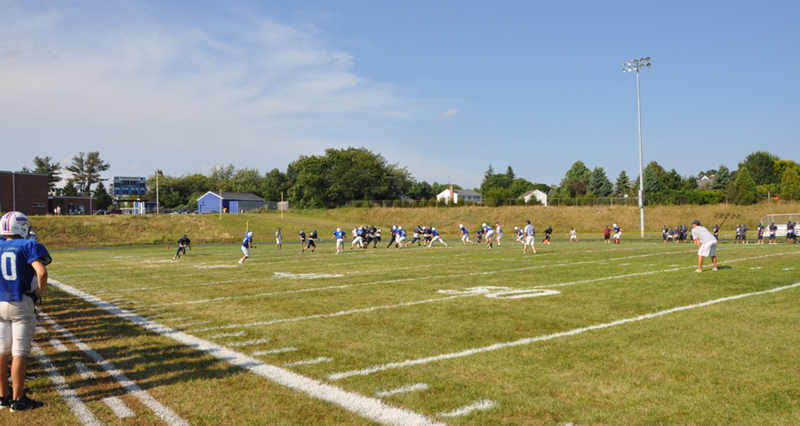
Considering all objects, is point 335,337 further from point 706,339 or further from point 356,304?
point 706,339

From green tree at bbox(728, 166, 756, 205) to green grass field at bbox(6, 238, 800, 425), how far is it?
53.6 m

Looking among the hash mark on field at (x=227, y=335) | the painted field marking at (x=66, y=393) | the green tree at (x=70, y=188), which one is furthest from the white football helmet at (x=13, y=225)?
the green tree at (x=70, y=188)

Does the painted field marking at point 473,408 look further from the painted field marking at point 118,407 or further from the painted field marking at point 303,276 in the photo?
the painted field marking at point 303,276

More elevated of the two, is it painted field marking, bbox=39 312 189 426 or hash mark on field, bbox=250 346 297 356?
painted field marking, bbox=39 312 189 426

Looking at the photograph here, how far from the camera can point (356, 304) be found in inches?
→ 397

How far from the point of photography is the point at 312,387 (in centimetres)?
505

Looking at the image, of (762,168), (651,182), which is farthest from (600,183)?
(762,168)

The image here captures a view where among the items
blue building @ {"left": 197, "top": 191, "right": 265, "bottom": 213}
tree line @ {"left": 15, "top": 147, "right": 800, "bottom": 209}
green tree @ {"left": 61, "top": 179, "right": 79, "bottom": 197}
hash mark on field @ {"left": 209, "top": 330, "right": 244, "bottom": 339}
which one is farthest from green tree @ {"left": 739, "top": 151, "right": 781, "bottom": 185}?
green tree @ {"left": 61, "top": 179, "right": 79, "bottom": 197}

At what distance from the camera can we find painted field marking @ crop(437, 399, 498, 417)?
4.30 m

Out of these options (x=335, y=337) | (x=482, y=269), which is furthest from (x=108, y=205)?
(x=335, y=337)

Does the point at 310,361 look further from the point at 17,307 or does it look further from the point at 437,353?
the point at 17,307

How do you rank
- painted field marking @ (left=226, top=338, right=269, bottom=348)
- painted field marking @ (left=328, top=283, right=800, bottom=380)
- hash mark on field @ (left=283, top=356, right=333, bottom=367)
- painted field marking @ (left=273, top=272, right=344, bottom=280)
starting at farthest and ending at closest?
1. painted field marking @ (left=273, top=272, right=344, bottom=280)
2. painted field marking @ (left=226, top=338, right=269, bottom=348)
3. hash mark on field @ (left=283, top=356, right=333, bottom=367)
4. painted field marking @ (left=328, top=283, right=800, bottom=380)

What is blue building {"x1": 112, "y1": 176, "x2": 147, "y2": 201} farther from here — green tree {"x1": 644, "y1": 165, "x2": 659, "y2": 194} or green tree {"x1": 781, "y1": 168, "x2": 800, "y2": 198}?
green tree {"x1": 781, "y1": 168, "x2": 800, "y2": 198}

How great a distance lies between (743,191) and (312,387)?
66100mm
